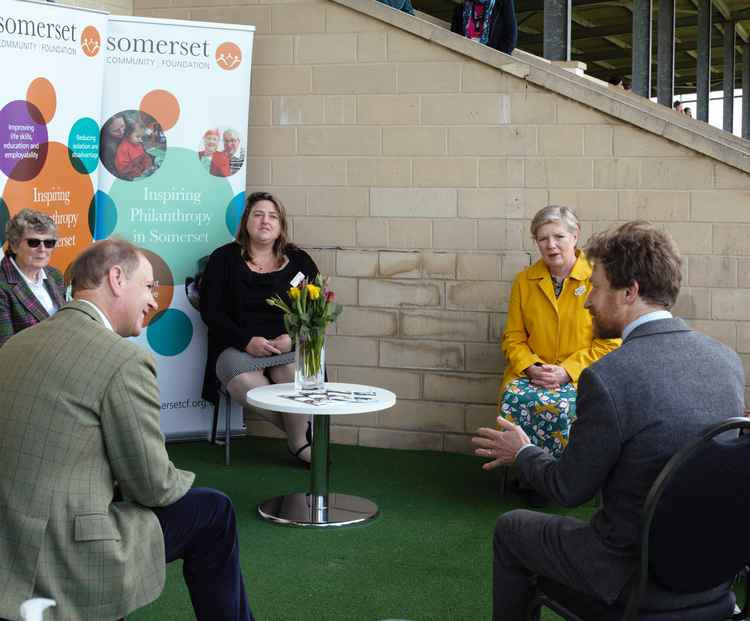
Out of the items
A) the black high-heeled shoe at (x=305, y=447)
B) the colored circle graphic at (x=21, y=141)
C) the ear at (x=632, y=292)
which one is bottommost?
the black high-heeled shoe at (x=305, y=447)

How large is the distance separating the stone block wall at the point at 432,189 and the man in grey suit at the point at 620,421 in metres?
2.92

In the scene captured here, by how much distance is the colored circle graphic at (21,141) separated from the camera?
4820 millimetres

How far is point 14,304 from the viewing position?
4.29 m

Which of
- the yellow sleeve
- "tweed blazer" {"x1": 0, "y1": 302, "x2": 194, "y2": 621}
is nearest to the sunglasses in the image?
"tweed blazer" {"x1": 0, "y1": 302, "x2": 194, "y2": 621}

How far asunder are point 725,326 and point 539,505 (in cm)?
134

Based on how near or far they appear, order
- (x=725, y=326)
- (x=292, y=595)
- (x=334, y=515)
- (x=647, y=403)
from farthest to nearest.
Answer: (x=725, y=326)
(x=334, y=515)
(x=292, y=595)
(x=647, y=403)

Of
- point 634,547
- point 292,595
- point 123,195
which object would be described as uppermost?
point 123,195

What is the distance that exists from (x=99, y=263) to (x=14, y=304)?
1.97 meters

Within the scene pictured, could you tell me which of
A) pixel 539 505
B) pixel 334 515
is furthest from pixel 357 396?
pixel 539 505

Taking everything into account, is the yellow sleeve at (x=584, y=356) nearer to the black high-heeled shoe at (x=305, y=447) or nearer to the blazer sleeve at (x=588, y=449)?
the black high-heeled shoe at (x=305, y=447)

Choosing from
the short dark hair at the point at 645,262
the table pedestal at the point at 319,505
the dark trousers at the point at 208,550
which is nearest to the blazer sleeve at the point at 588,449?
the short dark hair at the point at 645,262

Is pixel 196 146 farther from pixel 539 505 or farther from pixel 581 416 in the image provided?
pixel 581 416

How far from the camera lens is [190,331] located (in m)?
5.50

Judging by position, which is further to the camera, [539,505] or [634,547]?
[539,505]
